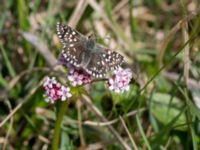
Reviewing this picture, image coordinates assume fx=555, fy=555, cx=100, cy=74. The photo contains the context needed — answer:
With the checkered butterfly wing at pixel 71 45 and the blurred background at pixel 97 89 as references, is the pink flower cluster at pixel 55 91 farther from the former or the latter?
the blurred background at pixel 97 89

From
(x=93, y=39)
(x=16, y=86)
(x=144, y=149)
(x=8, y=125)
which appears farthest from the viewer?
(x=16, y=86)

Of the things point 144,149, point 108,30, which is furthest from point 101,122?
point 108,30

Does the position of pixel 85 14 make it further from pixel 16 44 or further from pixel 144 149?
pixel 144 149

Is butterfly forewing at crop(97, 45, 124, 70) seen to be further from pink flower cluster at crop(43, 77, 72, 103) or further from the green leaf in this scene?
the green leaf

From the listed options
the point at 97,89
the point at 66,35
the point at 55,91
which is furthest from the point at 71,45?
the point at 97,89

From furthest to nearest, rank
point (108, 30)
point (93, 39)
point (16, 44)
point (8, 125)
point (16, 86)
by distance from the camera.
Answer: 1. point (108, 30)
2. point (16, 44)
3. point (16, 86)
4. point (8, 125)
5. point (93, 39)

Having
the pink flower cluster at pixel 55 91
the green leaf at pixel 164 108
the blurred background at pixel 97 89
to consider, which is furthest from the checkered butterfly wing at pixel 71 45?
the green leaf at pixel 164 108

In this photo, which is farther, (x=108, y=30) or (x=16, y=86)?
(x=108, y=30)

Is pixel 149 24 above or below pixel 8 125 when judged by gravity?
above
